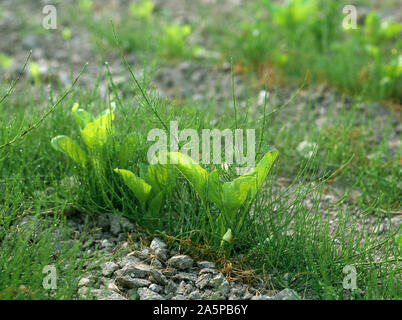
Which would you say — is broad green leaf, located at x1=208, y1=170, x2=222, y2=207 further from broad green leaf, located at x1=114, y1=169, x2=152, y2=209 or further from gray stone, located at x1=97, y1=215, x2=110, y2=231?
gray stone, located at x1=97, y1=215, x2=110, y2=231

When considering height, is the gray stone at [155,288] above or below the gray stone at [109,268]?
below

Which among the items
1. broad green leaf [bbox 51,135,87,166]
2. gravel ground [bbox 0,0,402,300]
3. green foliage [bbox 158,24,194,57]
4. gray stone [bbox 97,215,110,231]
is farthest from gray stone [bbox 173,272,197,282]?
green foliage [bbox 158,24,194,57]

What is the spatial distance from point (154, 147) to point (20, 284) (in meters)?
0.76

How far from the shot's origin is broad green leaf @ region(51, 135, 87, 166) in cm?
215

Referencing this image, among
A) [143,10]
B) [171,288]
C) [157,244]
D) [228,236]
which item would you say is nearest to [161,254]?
[157,244]

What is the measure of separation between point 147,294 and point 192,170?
0.46 metres

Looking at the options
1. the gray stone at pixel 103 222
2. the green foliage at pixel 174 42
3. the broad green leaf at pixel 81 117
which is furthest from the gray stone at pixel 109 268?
the green foliage at pixel 174 42

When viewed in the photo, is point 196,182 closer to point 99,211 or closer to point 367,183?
point 99,211

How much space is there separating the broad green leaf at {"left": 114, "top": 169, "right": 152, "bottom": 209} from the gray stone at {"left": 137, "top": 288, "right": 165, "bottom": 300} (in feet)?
1.38

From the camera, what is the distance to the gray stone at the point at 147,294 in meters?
1.72

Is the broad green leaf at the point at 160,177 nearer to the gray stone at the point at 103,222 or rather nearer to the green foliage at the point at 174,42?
the gray stone at the point at 103,222

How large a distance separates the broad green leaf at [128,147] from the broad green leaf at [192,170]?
0.35m

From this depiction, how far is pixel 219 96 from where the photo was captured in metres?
3.67
